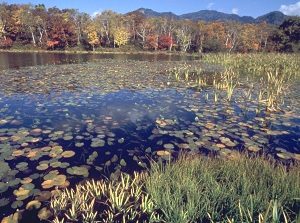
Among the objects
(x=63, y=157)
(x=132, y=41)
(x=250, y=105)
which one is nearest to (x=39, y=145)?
(x=63, y=157)

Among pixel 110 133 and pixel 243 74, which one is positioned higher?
pixel 243 74

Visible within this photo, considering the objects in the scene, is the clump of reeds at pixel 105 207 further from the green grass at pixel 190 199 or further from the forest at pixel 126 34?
the forest at pixel 126 34

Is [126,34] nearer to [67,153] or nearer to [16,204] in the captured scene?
[67,153]

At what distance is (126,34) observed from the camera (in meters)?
54.4

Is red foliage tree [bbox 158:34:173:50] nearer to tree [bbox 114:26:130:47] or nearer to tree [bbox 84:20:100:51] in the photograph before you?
tree [bbox 114:26:130:47]

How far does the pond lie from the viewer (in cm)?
394

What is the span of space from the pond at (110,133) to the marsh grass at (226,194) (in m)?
0.53

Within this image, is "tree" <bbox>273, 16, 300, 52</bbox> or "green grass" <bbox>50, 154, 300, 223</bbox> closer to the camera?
"green grass" <bbox>50, 154, 300, 223</bbox>

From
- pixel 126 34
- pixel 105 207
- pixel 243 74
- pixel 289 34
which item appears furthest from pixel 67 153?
pixel 289 34

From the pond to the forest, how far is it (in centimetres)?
4424

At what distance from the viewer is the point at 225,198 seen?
2.91 meters

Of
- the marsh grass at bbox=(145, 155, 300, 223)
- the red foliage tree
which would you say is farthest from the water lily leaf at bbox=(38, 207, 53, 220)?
the red foliage tree

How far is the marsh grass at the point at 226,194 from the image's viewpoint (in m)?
2.65

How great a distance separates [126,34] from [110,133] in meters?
52.9
